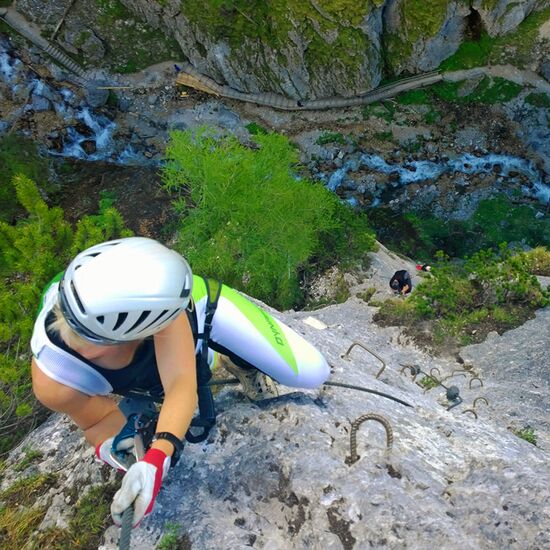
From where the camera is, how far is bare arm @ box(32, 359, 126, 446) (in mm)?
3123

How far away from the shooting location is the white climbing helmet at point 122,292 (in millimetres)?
2771

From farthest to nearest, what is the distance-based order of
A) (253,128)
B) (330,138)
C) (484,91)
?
(253,128)
(330,138)
(484,91)

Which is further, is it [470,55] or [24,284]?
[470,55]

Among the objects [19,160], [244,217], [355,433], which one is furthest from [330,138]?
[355,433]

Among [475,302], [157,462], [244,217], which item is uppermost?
[157,462]

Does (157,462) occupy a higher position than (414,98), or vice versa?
(414,98)

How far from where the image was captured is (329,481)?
404 cm

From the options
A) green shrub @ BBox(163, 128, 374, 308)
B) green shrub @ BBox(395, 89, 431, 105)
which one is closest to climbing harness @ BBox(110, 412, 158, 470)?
green shrub @ BBox(163, 128, 374, 308)

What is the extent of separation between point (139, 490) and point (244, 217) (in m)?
12.7

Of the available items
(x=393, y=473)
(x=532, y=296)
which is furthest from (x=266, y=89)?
(x=393, y=473)

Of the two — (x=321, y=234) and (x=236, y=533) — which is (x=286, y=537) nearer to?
(x=236, y=533)

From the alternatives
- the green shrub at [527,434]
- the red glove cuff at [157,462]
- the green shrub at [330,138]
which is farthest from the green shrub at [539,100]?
the red glove cuff at [157,462]

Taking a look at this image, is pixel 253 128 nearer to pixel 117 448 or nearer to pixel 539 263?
pixel 539 263

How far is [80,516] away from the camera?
3920 mm
